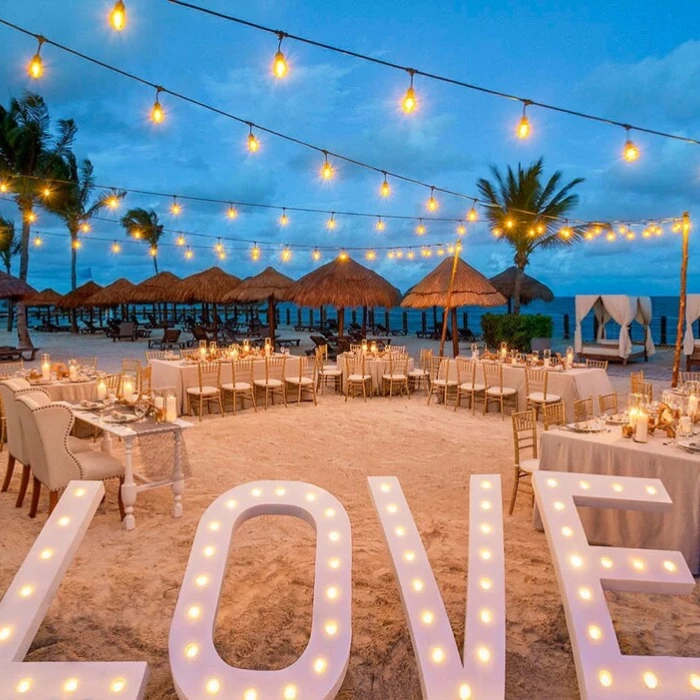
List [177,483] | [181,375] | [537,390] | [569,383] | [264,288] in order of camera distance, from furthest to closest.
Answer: [264,288], [181,375], [537,390], [569,383], [177,483]

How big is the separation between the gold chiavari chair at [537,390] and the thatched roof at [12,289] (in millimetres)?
13761

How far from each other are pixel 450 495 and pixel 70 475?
3347 millimetres

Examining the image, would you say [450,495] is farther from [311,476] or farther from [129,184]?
[129,184]

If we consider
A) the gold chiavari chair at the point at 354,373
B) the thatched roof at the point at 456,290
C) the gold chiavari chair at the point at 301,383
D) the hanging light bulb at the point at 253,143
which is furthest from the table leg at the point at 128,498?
the thatched roof at the point at 456,290

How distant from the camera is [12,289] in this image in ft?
50.8

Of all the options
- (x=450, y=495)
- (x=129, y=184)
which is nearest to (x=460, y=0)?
(x=450, y=495)

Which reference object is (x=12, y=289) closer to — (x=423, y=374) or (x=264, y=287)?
(x=264, y=287)

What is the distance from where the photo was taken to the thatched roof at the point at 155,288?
851 inches

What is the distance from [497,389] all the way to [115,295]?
64.6 feet

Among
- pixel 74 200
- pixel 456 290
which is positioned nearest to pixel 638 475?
pixel 456 290

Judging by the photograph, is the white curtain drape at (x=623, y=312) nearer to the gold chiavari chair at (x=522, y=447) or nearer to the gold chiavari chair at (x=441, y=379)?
the gold chiavari chair at (x=441, y=379)

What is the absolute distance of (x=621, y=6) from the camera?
9.17 metres

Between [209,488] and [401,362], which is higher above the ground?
[401,362]

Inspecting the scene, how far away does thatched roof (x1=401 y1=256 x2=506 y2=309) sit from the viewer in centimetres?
1281
